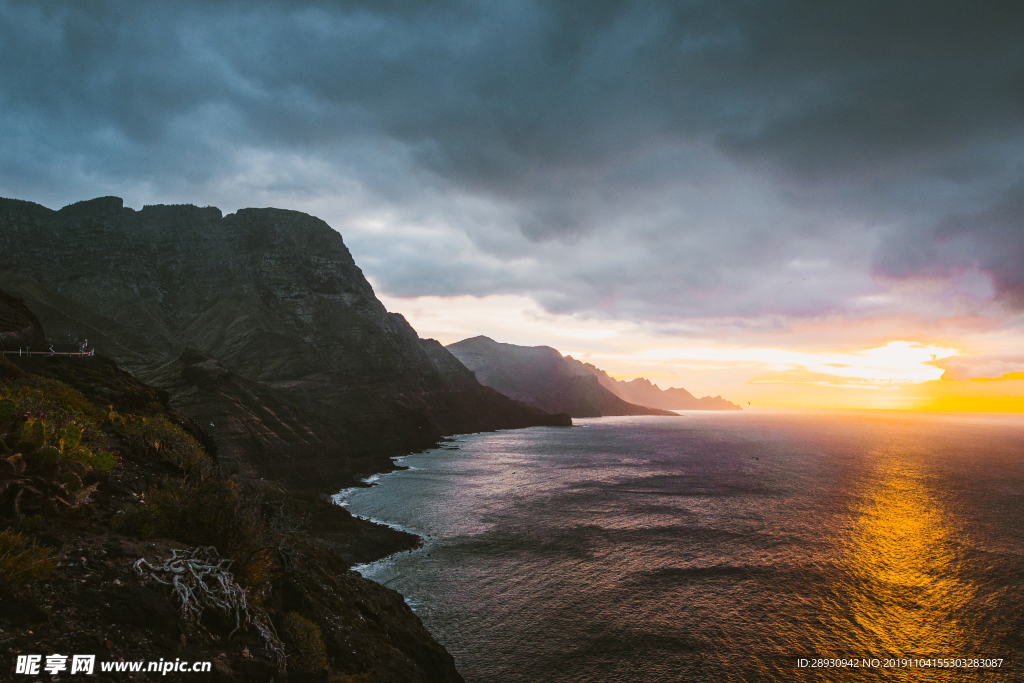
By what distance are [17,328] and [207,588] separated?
29.8m

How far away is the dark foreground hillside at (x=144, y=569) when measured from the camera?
6906mm

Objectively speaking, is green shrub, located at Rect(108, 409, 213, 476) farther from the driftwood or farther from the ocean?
the ocean

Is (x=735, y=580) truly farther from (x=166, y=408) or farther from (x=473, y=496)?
(x=166, y=408)

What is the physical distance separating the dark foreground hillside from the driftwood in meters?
0.03

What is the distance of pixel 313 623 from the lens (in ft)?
38.1

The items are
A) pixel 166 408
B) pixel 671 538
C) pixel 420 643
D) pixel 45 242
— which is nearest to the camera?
pixel 420 643

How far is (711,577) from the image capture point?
31.5 metres

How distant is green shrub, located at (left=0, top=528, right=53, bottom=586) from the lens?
21.6 ft

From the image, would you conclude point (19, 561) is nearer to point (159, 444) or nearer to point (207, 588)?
point (207, 588)

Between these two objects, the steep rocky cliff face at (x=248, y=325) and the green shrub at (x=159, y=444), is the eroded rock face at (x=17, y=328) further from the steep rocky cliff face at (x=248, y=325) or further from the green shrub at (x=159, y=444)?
the steep rocky cliff face at (x=248, y=325)

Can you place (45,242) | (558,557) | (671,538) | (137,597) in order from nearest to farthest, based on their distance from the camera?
(137,597) → (558,557) → (671,538) → (45,242)

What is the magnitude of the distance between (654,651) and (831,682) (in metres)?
7.77

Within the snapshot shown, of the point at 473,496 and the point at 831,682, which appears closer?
the point at 831,682

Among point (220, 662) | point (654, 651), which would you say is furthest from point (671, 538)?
point (220, 662)
